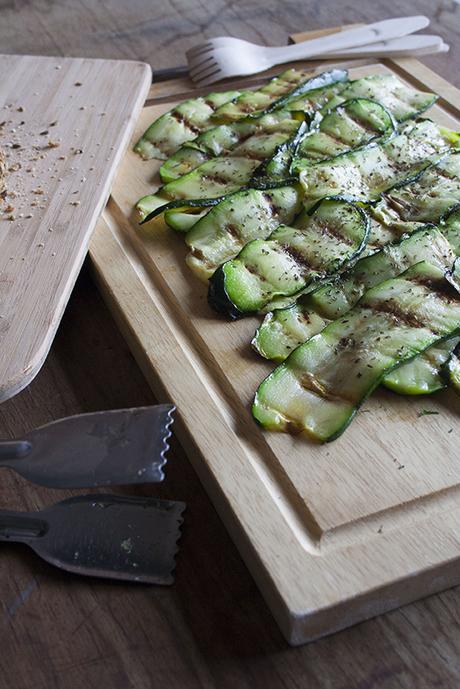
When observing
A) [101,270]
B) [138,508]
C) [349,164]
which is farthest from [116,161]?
[138,508]

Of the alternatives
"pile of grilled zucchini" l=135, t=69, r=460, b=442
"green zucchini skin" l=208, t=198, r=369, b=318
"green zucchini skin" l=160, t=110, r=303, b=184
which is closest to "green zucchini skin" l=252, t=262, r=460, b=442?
"pile of grilled zucchini" l=135, t=69, r=460, b=442

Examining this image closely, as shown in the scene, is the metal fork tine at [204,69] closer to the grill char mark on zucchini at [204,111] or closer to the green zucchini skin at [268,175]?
the grill char mark on zucchini at [204,111]

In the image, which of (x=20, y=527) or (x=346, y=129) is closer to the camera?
(x=20, y=527)

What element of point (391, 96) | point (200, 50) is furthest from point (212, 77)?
point (391, 96)

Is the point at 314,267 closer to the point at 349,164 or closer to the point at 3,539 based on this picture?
the point at 349,164

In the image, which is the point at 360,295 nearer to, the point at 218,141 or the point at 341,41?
the point at 218,141
